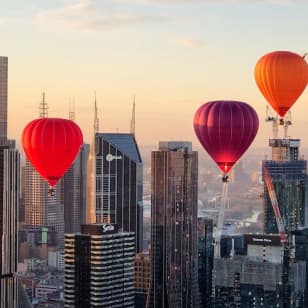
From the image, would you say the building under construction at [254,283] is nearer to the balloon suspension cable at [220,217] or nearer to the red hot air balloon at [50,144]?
the balloon suspension cable at [220,217]

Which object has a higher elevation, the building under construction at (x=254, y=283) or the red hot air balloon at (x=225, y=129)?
the red hot air balloon at (x=225, y=129)

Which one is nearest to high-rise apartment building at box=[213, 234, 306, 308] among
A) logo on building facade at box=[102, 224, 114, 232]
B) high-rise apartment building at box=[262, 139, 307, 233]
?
high-rise apartment building at box=[262, 139, 307, 233]

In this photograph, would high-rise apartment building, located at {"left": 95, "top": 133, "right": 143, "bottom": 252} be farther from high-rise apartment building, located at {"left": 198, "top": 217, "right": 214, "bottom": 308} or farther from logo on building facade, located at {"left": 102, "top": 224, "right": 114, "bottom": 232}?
logo on building facade, located at {"left": 102, "top": 224, "right": 114, "bottom": 232}

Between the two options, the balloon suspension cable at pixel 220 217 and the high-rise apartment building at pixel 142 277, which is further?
the high-rise apartment building at pixel 142 277

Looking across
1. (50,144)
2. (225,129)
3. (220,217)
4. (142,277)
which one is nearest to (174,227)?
(220,217)

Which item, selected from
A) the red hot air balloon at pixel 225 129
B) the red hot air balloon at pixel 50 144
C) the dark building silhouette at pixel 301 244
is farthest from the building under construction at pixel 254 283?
the red hot air balloon at pixel 225 129
